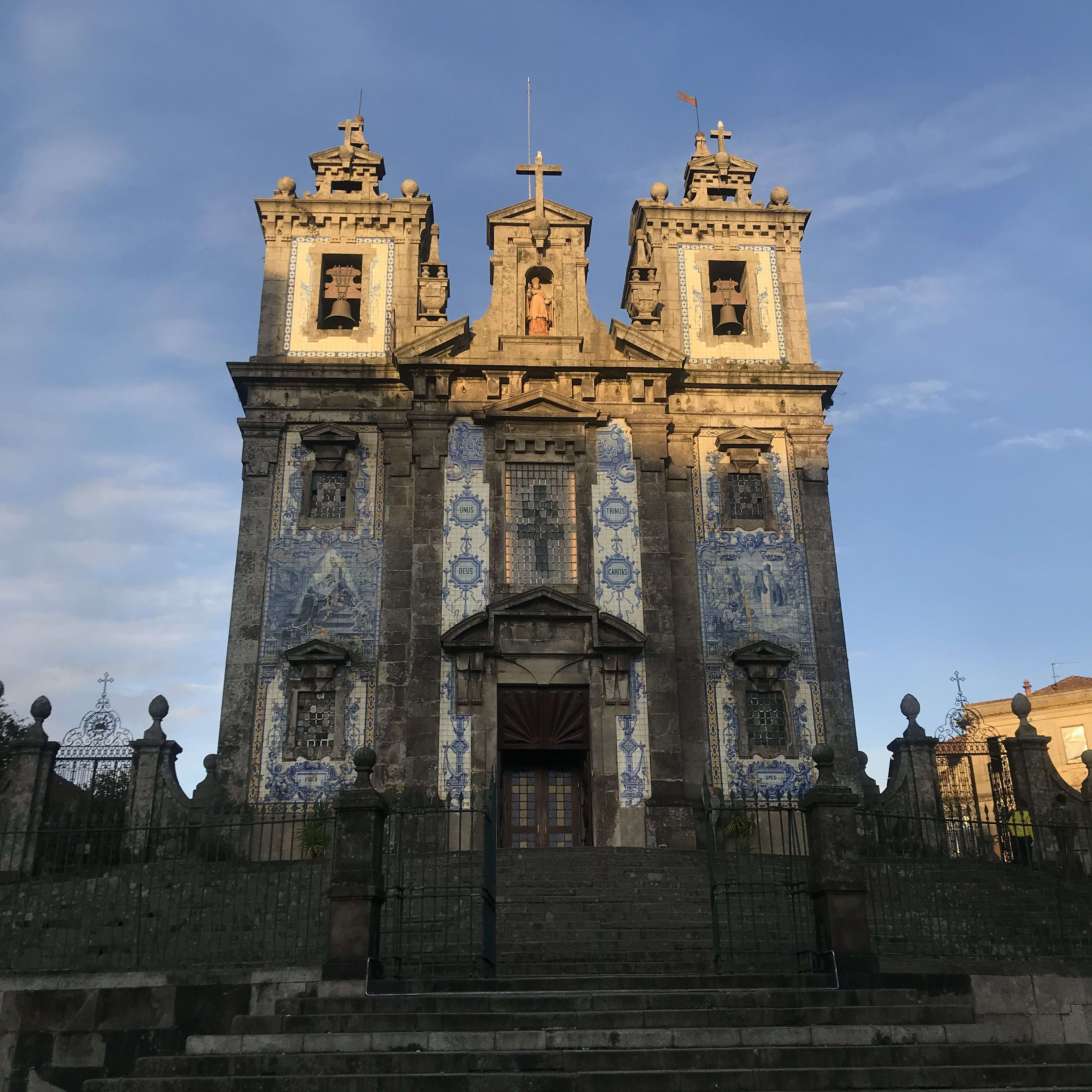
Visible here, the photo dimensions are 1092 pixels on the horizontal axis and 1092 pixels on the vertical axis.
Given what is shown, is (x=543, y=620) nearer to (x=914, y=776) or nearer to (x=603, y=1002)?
(x=914, y=776)

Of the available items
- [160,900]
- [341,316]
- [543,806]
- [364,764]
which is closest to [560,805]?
[543,806]

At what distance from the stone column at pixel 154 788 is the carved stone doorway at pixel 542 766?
5.50m

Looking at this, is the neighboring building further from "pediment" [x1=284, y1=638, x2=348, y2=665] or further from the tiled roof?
"pediment" [x1=284, y1=638, x2=348, y2=665]

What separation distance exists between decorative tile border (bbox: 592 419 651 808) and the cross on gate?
2.52 feet

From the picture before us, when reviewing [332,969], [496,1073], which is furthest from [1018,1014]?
[332,969]

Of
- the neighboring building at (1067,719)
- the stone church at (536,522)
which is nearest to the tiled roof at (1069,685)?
the neighboring building at (1067,719)

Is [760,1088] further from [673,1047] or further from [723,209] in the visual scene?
[723,209]

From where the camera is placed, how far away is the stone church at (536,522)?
20.3 m

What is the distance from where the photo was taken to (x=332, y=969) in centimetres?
1145

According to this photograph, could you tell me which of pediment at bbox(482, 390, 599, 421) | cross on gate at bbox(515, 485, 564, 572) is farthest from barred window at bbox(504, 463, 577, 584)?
pediment at bbox(482, 390, 599, 421)

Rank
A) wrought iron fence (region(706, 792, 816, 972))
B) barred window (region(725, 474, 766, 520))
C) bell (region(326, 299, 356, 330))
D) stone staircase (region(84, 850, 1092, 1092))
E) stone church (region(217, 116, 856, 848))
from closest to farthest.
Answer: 1. stone staircase (region(84, 850, 1092, 1092))
2. wrought iron fence (region(706, 792, 816, 972))
3. stone church (region(217, 116, 856, 848))
4. barred window (region(725, 474, 766, 520))
5. bell (region(326, 299, 356, 330))

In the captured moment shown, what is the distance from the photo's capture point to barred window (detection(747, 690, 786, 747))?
20953 mm

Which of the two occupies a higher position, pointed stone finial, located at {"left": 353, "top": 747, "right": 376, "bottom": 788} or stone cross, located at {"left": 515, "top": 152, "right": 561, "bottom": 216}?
stone cross, located at {"left": 515, "top": 152, "right": 561, "bottom": 216}

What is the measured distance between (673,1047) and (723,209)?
19917 mm
